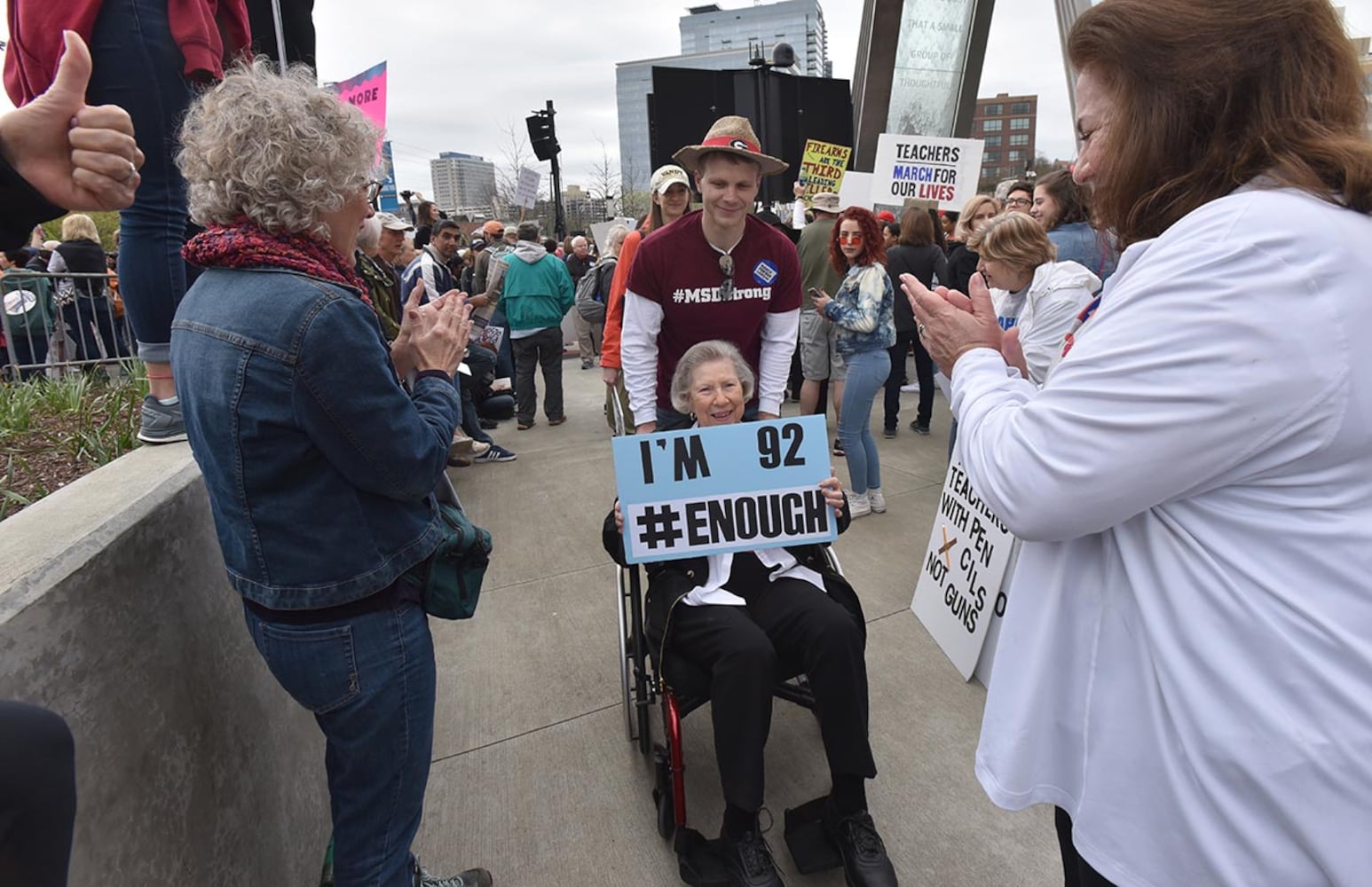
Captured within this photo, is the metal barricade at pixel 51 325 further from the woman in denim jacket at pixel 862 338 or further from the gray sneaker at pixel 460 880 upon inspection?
the woman in denim jacket at pixel 862 338

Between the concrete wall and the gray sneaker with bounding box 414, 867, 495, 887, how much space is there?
0.35 meters

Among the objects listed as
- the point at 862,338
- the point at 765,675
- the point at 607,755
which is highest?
the point at 862,338

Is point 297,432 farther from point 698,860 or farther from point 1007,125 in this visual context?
point 1007,125

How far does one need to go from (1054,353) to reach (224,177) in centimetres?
295

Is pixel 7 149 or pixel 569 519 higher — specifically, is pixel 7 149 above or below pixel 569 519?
above

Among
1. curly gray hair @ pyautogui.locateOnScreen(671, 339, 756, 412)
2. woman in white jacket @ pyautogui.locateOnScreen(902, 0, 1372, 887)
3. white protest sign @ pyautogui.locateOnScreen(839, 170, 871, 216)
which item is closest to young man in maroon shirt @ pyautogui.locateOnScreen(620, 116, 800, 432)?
curly gray hair @ pyautogui.locateOnScreen(671, 339, 756, 412)

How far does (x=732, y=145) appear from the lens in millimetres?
2875

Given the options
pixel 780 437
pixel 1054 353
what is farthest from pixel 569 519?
pixel 1054 353

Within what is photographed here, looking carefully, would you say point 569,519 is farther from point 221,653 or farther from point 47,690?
point 47,690

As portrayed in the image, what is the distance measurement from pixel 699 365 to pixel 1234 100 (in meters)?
1.89

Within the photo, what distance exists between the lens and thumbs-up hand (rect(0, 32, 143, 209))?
1.01 m

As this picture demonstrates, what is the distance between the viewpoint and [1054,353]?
10.1 feet

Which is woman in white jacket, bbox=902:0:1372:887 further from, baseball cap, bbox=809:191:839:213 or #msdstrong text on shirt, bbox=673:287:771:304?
baseball cap, bbox=809:191:839:213

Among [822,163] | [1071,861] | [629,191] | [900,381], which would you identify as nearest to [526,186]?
[822,163]
